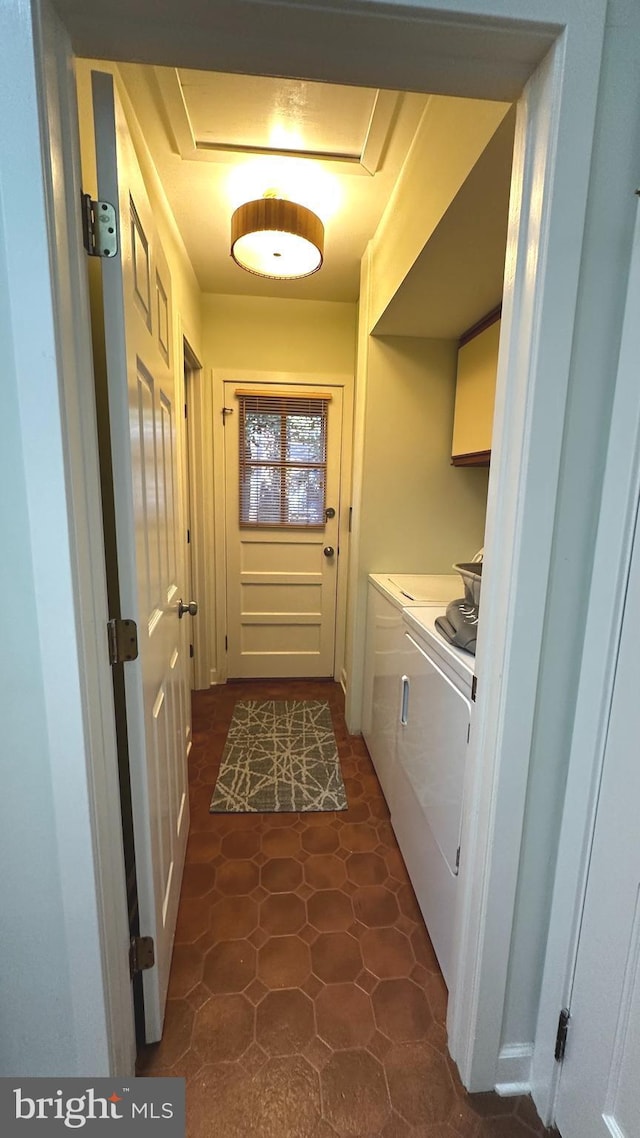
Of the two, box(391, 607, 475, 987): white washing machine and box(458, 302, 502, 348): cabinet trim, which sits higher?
box(458, 302, 502, 348): cabinet trim

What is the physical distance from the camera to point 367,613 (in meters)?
2.31

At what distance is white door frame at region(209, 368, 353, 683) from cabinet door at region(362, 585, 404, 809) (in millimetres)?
784

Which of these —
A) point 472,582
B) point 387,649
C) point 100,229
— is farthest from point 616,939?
point 100,229

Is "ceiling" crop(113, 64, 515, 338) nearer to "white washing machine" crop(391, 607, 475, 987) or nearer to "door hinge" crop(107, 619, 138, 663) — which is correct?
"white washing machine" crop(391, 607, 475, 987)

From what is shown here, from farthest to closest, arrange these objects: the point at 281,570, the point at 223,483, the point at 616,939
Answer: the point at 281,570 < the point at 223,483 < the point at 616,939

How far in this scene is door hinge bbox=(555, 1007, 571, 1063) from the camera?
0.88 m

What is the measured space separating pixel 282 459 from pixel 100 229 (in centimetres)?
214

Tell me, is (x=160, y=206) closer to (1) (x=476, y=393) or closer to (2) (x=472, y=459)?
(1) (x=476, y=393)

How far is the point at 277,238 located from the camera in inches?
66.1

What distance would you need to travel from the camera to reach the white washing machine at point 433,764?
109 centimetres

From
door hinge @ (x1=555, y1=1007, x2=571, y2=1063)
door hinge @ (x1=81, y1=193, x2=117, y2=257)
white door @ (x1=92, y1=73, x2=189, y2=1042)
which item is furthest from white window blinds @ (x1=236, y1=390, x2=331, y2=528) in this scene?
door hinge @ (x1=555, y1=1007, x2=571, y2=1063)

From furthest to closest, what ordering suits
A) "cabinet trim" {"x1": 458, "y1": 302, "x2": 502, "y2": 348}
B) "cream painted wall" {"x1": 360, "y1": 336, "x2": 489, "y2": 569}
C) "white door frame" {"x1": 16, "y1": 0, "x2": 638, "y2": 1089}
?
1. "cream painted wall" {"x1": 360, "y1": 336, "x2": 489, "y2": 569}
2. "cabinet trim" {"x1": 458, "y1": 302, "x2": 502, "y2": 348}
3. "white door frame" {"x1": 16, "y1": 0, "x2": 638, "y2": 1089}

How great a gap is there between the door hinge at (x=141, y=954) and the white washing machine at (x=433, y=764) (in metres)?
0.73

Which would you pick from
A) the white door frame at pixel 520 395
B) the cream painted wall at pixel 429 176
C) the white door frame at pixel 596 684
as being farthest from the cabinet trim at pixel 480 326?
the white door frame at pixel 596 684
